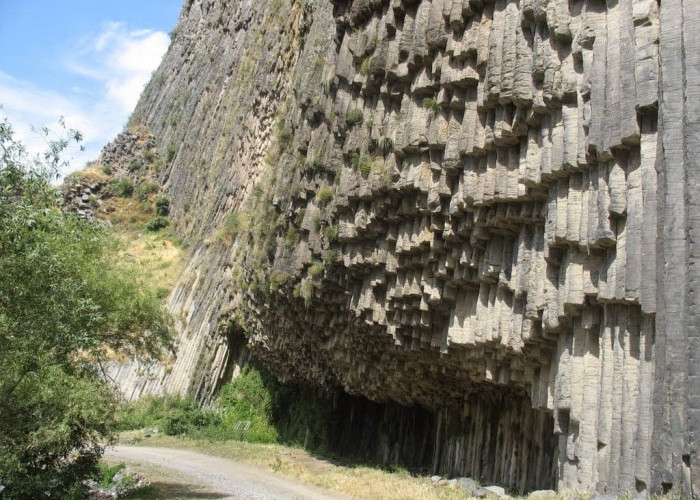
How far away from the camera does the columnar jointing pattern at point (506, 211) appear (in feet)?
27.7

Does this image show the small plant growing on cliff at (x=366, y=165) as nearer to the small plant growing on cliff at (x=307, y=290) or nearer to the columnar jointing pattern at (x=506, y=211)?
the columnar jointing pattern at (x=506, y=211)

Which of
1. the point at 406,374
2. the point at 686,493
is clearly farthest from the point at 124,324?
the point at 686,493

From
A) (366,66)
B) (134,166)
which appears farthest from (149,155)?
(366,66)

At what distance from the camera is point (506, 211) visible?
37.7ft

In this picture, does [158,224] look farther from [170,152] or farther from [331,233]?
[331,233]

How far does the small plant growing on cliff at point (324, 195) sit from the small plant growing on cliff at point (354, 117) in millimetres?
1665

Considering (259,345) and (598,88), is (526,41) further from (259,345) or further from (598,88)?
(259,345)

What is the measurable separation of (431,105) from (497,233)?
112 inches

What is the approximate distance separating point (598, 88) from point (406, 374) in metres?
10.3

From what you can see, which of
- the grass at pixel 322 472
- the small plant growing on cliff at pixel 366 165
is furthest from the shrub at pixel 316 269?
the grass at pixel 322 472

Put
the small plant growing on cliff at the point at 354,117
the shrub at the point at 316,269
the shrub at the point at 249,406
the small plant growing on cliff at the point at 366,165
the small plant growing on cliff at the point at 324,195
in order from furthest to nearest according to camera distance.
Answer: the shrub at the point at 249,406 → the shrub at the point at 316,269 → the small plant growing on cliff at the point at 324,195 → the small plant growing on cliff at the point at 354,117 → the small plant growing on cliff at the point at 366,165

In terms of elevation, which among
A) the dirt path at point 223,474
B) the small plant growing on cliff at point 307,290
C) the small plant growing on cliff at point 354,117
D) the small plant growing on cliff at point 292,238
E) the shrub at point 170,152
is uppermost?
the shrub at point 170,152

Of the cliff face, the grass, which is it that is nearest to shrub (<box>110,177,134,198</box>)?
the cliff face

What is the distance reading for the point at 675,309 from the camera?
23.9ft
